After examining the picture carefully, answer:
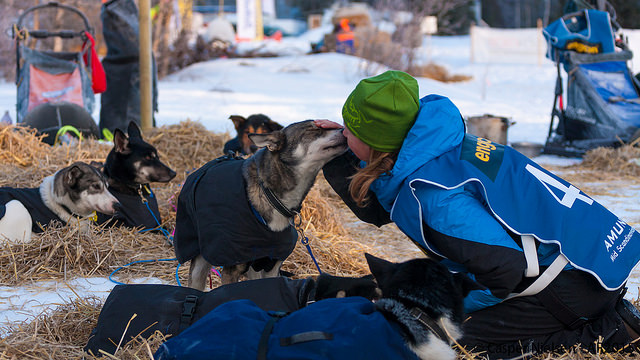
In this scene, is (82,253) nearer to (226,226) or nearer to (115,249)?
(115,249)

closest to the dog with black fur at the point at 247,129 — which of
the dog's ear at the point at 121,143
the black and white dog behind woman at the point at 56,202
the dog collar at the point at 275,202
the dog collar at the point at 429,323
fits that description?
the dog's ear at the point at 121,143

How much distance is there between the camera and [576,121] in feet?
26.9

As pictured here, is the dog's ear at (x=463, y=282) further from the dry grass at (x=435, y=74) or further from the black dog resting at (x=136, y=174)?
the dry grass at (x=435, y=74)

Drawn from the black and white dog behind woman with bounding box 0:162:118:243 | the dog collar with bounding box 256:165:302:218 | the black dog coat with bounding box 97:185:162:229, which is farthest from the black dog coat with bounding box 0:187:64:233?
the dog collar with bounding box 256:165:302:218

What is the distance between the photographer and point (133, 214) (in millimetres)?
4359

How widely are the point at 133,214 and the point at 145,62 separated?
307 cm

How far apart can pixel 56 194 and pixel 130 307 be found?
2.25 m

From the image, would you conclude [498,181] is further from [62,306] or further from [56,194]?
[56,194]

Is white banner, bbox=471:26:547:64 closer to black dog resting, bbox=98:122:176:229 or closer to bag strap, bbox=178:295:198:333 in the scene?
black dog resting, bbox=98:122:176:229

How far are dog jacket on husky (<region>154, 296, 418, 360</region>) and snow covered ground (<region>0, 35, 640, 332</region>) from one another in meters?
4.12

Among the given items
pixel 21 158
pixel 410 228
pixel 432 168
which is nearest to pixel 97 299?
pixel 410 228

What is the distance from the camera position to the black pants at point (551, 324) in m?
2.36

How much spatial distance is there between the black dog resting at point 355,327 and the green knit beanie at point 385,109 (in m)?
0.61

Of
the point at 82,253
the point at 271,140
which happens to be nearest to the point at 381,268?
the point at 271,140
